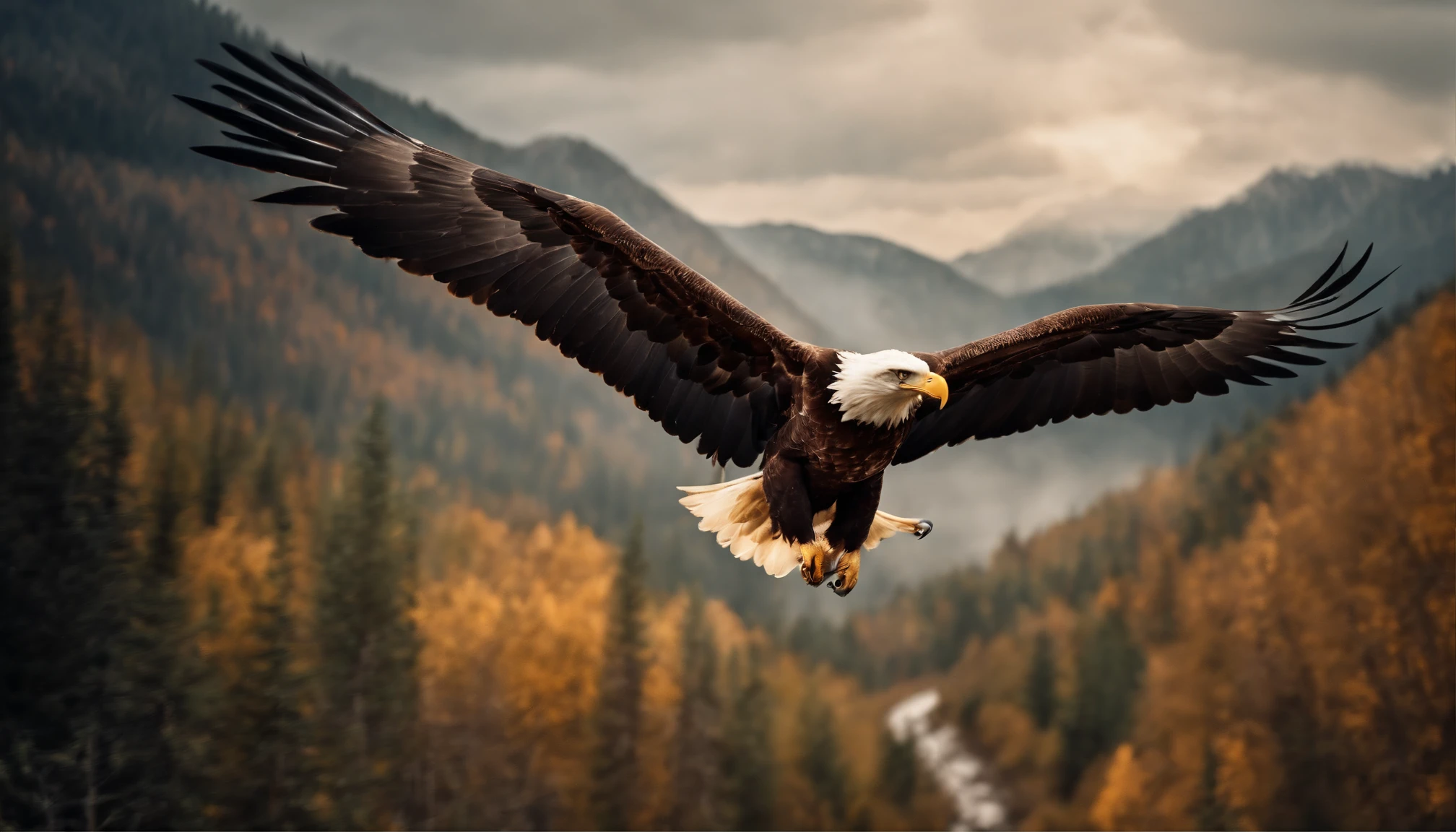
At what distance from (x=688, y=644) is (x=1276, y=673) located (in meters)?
15.4

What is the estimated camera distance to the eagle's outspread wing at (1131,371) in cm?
625

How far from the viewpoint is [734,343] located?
577 centimetres

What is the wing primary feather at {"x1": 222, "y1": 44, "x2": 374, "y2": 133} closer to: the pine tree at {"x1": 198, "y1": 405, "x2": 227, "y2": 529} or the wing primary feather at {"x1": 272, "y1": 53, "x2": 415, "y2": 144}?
the wing primary feather at {"x1": 272, "y1": 53, "x2": 415, "y2": 144}

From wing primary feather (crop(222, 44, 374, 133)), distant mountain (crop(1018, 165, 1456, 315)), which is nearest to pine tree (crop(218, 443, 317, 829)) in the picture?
wing primary feather (crop(222, 44, 374, 133))

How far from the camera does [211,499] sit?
1652 inches

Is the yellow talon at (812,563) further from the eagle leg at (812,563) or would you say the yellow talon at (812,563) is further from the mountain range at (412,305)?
the mountain range at (412,305)

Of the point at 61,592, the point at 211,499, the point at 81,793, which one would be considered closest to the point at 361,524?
the point at 61,592

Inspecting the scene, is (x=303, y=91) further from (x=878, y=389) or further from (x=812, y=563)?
(x=812, y=563)

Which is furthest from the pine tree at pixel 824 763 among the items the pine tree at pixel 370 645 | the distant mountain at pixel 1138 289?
the distant mountain at pixel 1138 289

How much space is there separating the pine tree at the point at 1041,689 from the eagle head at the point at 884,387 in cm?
4193

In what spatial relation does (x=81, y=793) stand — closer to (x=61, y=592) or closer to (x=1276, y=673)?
(x=61, y=592)

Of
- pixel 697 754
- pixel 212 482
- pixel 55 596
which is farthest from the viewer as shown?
pixel 212 482

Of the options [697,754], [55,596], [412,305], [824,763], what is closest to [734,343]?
[55,596]

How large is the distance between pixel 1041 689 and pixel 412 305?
213ft
